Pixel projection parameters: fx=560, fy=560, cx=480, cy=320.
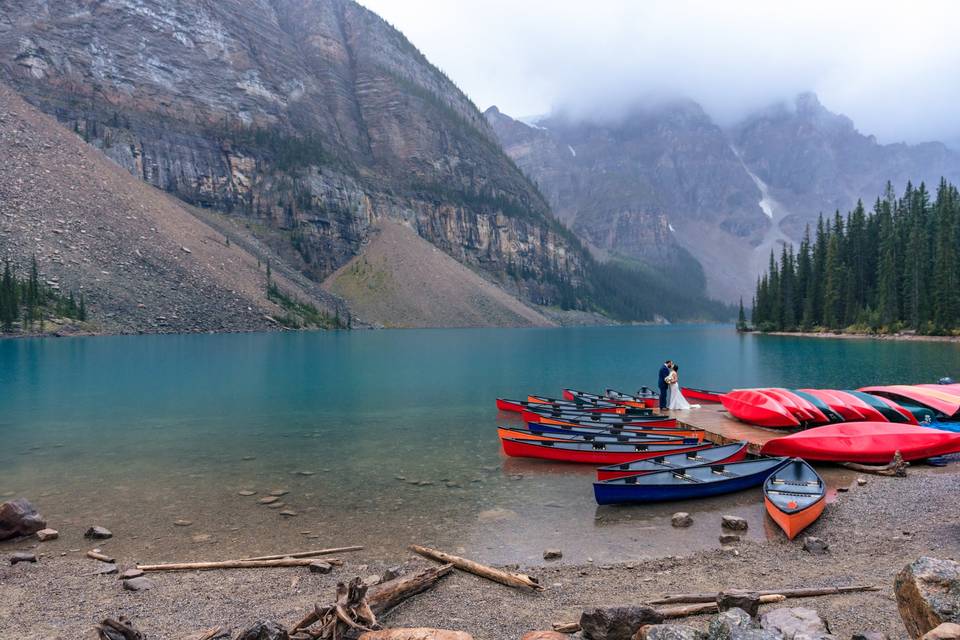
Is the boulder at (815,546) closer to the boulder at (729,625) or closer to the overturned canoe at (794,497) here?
the overturned canoe at (794,497)

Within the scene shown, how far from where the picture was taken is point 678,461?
65.8ft

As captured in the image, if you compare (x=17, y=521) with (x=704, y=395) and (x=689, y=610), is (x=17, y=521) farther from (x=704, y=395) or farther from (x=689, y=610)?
(x=704, y=395)

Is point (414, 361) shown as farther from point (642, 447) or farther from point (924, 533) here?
point (924, 533)

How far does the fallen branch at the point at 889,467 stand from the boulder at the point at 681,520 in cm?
956

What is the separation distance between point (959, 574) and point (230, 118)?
214 meters

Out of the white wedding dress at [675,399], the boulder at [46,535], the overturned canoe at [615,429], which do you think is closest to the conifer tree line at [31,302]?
the boulder at [46,535]

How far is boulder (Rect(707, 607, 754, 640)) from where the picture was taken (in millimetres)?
6977

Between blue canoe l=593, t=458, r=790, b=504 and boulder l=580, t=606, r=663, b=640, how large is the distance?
8.43 m

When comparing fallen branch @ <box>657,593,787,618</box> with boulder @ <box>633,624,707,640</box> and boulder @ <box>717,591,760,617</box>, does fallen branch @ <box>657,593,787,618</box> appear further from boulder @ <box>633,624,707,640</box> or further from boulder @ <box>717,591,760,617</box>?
boulder @ <box>633,624,707,640</box>

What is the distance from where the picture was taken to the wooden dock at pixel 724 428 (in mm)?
23688

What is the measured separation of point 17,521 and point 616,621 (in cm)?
1533

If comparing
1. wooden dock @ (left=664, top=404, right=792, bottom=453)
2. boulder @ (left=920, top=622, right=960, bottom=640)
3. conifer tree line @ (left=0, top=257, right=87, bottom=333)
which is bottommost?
wooden dock @ (left=664, top=404, right=792, bottom=453)

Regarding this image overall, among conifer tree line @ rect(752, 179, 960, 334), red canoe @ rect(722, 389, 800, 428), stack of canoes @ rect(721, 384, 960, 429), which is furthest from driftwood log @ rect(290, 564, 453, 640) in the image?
conifer tree line @ rect(752, 179, 960, 334)

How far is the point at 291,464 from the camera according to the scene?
2289 centimetres
